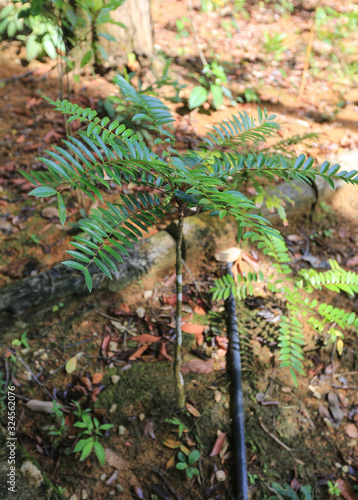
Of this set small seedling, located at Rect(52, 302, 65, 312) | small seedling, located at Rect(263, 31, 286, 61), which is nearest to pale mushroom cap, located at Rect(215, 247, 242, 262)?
small seedling, located at Rect(52, 302, 65, 312)

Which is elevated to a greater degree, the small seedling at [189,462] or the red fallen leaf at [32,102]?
the red fallen leaf at [32,102]

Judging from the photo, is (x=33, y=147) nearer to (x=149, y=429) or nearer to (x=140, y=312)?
(x=140, y=312)

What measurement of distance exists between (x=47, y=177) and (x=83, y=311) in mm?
1591

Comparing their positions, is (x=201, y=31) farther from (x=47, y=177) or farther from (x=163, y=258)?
(x=47, y=177)

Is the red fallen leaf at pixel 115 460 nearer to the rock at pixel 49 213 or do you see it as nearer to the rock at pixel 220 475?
the rock at pixel 220 475

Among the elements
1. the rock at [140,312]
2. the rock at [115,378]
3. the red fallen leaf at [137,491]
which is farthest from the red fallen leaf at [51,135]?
the red fallen leaf at [137,491]

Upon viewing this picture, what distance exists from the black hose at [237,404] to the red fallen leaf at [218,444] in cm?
8

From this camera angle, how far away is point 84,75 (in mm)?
4219

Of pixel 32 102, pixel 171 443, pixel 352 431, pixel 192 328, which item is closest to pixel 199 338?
pixel 192 328

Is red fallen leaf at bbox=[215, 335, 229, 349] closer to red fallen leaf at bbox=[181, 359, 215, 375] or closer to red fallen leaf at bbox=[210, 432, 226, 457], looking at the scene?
red fallen leaf at bbox=[181, 359, 215, 375]

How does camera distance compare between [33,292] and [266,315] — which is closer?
[33,292]

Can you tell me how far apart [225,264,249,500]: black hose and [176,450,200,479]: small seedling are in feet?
0.70

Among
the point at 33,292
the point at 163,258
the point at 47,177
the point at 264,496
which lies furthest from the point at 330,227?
the point at 47,177

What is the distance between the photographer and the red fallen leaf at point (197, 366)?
93.7 inches
